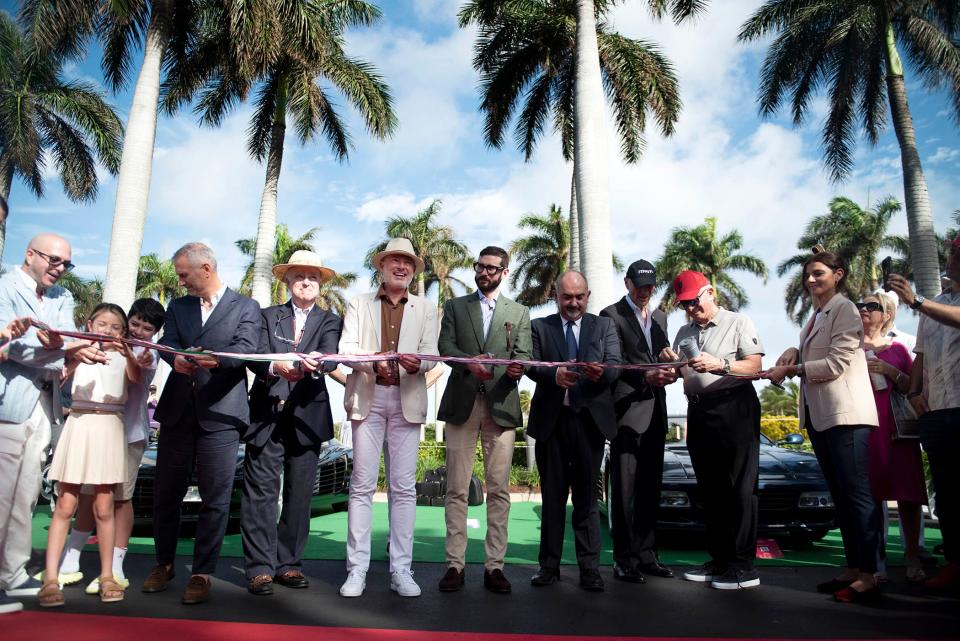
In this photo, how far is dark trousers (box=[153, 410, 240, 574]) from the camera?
3.91 metres

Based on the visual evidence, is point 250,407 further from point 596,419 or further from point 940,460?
point 940,460

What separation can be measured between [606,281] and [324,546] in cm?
647

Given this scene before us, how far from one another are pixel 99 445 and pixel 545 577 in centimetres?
297

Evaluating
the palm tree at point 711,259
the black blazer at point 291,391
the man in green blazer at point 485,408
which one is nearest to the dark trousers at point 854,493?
the man in green blazer at point 485,408

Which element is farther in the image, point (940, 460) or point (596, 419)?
point (596, 419)

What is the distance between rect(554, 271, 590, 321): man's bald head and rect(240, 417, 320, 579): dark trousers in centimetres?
203

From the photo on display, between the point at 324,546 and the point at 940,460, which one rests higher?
the point at 940,460

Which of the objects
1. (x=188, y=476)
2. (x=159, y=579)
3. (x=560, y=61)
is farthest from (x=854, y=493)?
(x=560, y=61)

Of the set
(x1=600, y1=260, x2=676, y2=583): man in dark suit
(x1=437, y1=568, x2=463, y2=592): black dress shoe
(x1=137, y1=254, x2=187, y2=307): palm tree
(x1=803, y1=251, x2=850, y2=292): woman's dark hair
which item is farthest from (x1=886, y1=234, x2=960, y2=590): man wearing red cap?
(x1=137, y1=254, x2=187, y2=307): palm tree

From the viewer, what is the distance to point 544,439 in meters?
4.30

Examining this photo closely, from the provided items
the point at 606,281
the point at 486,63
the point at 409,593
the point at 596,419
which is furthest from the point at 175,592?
the point at 486,63

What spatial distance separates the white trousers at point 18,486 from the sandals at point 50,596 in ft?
0.75

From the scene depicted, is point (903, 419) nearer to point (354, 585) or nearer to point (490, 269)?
point (490, 269)

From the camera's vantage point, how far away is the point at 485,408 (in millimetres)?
4242
